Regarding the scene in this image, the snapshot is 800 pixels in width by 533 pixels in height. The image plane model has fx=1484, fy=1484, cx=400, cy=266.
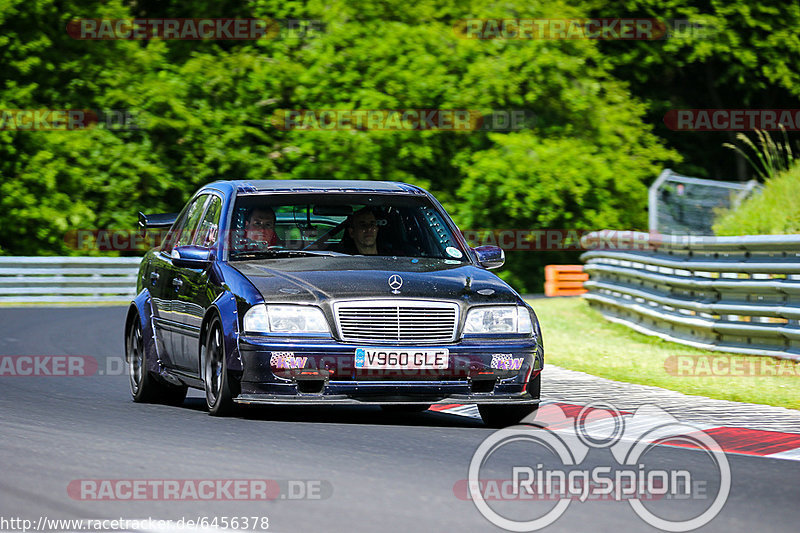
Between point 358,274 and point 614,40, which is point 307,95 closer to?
point 614,40

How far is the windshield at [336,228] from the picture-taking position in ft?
33.6

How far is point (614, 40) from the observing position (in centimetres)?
4234

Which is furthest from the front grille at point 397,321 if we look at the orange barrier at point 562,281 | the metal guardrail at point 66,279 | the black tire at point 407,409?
the orange barrier at point 562,281

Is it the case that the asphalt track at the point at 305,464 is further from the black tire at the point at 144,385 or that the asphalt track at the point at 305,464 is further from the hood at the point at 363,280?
the hood at the point at 363,280

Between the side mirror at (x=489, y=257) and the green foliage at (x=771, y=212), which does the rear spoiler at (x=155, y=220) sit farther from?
the green foliage at (x=771, y=212)

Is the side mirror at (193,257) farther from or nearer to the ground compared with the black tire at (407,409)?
farther from the ground

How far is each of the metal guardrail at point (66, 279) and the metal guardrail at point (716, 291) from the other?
554 inches

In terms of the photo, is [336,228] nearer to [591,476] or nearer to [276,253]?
[276,253]

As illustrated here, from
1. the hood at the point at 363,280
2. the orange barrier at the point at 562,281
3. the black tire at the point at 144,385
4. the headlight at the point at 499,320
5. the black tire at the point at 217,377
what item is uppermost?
the hood at the point at 363,280

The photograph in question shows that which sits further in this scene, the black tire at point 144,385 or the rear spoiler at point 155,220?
the rear spoiler at point 155,220

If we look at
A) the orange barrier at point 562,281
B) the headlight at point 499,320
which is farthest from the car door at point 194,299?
the orange barrier at point 562,281

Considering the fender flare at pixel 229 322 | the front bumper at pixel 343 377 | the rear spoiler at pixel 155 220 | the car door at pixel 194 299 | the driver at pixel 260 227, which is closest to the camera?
the front bumper at pixel 343 377

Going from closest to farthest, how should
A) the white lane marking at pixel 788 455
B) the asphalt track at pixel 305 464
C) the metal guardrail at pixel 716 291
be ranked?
the asphalt track at pixel 305 464, the white lane marking at pixel 788 455, the metal guardrail at pixel 716 291

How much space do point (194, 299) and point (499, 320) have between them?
7.09 feet
